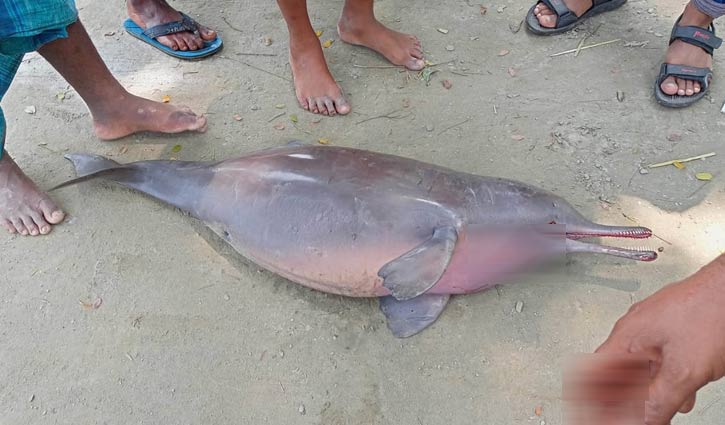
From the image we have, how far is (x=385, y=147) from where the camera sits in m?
2.43

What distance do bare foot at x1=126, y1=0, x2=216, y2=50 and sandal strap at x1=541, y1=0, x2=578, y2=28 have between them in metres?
1.78

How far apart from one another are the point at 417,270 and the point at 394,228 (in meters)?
0.17

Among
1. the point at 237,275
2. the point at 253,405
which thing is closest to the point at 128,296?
the point at 237,275

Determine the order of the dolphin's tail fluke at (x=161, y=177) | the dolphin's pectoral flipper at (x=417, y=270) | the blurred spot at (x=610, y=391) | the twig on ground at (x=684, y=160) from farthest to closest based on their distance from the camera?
the twig on ground at (x=684, y=160) → the dolphin's tail fluke at (x=161, y=177) → the dolphin's pectoral flipper at (x=417, y=270) → the blurred spot at (x=610, y=391)

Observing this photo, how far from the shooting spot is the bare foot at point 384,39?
9.00 ft

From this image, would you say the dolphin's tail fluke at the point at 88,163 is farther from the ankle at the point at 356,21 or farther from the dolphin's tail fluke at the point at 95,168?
the ankle at the point at 356,21

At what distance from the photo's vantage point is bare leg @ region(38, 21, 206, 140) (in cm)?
233

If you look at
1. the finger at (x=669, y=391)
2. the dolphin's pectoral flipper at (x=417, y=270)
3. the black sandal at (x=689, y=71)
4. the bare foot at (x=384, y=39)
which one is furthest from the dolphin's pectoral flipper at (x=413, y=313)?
the black sandal at (x=689, y=71)

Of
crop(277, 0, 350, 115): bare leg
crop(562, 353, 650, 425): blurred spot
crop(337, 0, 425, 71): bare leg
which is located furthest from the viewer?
crop(337, 0, 425, 71): bare leg

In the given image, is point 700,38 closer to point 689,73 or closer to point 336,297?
point 689,73

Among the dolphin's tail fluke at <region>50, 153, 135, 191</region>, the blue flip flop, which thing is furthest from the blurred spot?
the blue flip flop

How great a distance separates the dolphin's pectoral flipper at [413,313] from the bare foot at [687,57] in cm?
151

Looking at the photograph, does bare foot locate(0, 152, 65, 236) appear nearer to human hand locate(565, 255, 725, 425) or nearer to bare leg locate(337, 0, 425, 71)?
bare leg locate(337, 0, 425, 71)

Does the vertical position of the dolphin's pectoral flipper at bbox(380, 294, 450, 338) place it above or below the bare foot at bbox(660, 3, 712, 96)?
below
